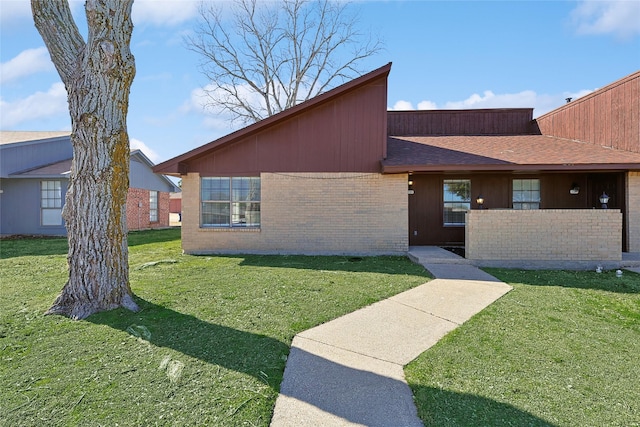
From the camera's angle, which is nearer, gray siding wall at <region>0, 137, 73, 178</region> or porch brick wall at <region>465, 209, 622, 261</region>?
porch brick wall at <region>465, 209, 622, 261</region>

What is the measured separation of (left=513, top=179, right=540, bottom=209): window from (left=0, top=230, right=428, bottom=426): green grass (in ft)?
19.1

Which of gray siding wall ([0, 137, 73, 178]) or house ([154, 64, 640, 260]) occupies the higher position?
gray siding wall ([0, 137, 73, 178])

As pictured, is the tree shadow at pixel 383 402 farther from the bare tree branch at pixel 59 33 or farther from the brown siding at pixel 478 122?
the brown siding at pixel 478 122

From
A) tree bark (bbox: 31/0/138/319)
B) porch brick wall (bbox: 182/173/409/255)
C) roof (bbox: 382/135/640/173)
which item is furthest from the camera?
porch brick wall (bbox: 182/173/409/255)

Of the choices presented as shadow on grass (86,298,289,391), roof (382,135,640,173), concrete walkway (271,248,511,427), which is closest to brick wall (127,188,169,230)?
roof (382,135,640,173)

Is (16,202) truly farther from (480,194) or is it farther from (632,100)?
(632,100)

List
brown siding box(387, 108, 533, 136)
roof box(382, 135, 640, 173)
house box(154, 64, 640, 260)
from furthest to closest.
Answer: brown siding box(387, 108, 533, 136)
house box(154, 64, 640, 260)
roof box(382, 135, 640, 173)

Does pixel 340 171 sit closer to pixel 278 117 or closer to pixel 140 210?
pixel 278 117

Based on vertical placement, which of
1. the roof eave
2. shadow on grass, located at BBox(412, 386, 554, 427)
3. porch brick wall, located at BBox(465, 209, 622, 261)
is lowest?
shadow on grass, located at BBox(412, 386, 554, 427)

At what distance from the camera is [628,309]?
494 cm

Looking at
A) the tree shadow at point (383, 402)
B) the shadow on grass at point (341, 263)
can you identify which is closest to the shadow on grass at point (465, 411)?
the tree shadow at point (383, 402)

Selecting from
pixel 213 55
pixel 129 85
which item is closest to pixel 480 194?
pixel 129 85

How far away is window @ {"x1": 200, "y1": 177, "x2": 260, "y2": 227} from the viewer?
984cm

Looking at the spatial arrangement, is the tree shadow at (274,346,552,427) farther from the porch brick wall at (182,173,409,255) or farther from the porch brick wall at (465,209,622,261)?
the porch brick wall at (182,173,409,255)
